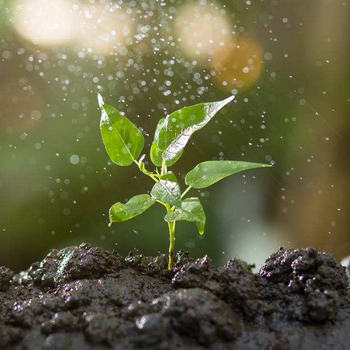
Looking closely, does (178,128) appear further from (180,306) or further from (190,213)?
(180,306)

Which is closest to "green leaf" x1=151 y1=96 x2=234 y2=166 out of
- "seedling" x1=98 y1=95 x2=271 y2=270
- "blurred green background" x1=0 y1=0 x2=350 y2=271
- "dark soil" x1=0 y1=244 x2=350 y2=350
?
"seedling" x1=98 y1=95 x2=271 y2=270

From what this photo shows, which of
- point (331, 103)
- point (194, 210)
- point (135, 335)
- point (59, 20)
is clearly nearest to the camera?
point (135, 335)

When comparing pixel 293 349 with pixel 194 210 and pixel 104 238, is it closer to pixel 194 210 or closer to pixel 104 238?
pixel 194 210

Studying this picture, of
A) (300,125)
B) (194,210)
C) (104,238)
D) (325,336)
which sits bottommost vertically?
(104,238)

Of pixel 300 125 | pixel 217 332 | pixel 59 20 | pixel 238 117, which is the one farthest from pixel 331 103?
pixel 217 332

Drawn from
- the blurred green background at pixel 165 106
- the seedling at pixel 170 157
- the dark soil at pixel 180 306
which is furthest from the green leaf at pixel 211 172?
the blurred green background at pixel 165 106

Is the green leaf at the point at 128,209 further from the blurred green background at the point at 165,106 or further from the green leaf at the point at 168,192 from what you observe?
the blurred green background at the point at 165,106
